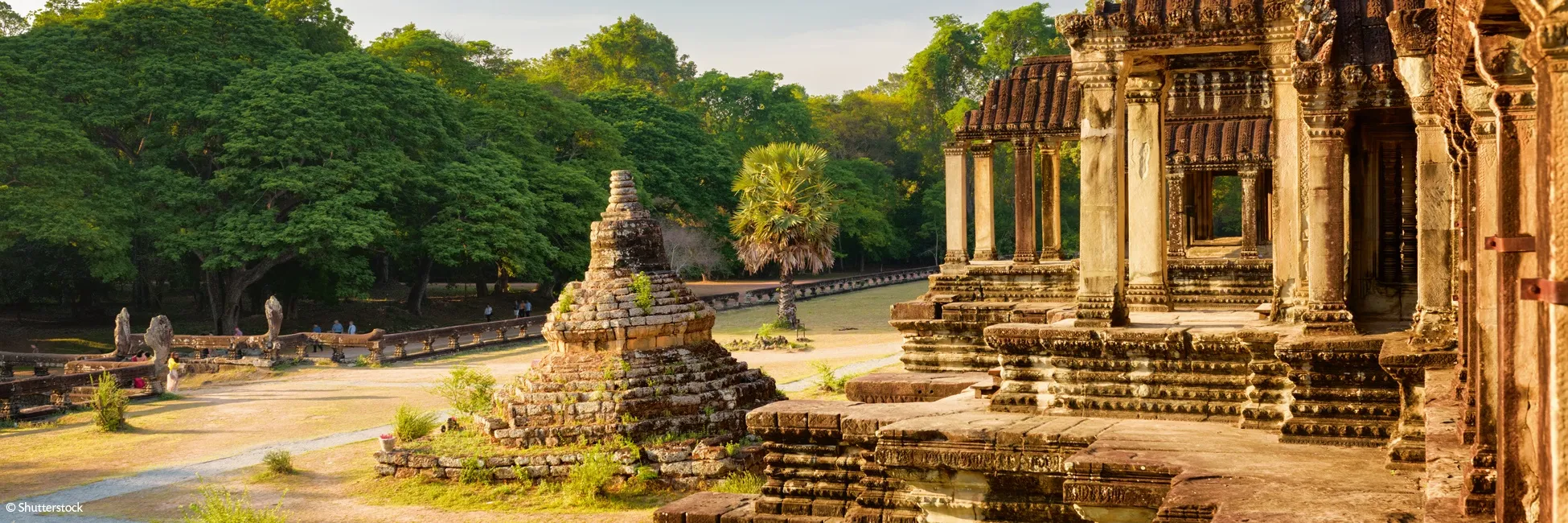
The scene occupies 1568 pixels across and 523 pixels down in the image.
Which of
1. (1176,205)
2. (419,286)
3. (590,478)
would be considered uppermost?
(1176,205)

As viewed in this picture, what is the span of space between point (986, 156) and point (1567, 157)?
18.3 meters

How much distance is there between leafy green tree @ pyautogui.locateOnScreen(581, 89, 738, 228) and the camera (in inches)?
1891

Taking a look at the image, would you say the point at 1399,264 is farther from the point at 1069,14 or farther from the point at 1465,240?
the point at 1465,240

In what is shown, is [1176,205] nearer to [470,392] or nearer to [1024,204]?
[1024,204]

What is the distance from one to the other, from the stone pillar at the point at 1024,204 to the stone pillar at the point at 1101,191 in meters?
10.2

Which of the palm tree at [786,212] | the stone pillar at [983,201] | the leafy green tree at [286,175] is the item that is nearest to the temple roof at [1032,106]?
the stone pillar at [983,201]

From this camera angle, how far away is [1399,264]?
9430 millimetres

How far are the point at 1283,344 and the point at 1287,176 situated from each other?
4.94 feet

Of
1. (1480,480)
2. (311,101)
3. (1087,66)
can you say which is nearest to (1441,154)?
(1087,66)

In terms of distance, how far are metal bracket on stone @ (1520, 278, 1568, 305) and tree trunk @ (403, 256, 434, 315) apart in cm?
3652

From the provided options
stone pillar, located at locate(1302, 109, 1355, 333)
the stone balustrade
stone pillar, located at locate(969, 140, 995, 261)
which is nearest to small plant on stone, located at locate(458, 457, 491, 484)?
stone pillar, located at locate(969, 140, 995, 261)

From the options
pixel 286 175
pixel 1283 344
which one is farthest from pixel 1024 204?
pixel 286 175

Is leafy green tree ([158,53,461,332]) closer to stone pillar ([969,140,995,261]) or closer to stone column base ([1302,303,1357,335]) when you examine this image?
stone pillar ([969,140,995,261])

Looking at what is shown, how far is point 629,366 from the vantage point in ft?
54.3
